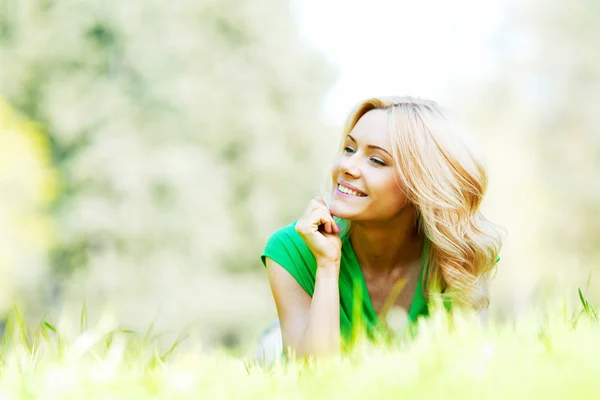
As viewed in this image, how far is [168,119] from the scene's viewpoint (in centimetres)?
1420

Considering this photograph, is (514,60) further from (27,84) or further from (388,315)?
(388,315)

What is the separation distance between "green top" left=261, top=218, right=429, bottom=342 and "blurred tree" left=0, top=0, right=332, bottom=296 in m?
10.3

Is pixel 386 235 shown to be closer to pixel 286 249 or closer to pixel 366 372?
pixel 286 249

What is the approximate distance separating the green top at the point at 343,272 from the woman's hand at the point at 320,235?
8.9 inches

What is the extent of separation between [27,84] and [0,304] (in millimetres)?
4481

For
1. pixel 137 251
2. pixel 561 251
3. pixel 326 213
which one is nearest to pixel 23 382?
pixel 326 213

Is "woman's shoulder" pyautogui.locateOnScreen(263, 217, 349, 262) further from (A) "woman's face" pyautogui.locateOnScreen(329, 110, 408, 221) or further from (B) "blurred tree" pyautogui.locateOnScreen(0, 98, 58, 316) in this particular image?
(B) "blurred tree" pyautogui.locateOnScreen(0, 98, 58, 316)

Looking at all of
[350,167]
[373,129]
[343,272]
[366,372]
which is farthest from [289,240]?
[366,372]

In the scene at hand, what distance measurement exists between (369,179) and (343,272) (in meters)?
0.64

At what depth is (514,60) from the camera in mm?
22312

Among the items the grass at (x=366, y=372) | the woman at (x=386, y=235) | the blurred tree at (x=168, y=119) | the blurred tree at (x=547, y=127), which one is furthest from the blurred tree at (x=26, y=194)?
the grass at (x=366, y=372)

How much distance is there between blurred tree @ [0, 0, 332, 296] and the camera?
13578mm

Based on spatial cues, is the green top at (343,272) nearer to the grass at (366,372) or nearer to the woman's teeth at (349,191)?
the woman's teeth at (349,191)

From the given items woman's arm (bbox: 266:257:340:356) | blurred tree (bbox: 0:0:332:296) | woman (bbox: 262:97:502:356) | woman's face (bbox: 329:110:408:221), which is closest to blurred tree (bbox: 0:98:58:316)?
blurred tree (bbox: 0:0:332:296)
